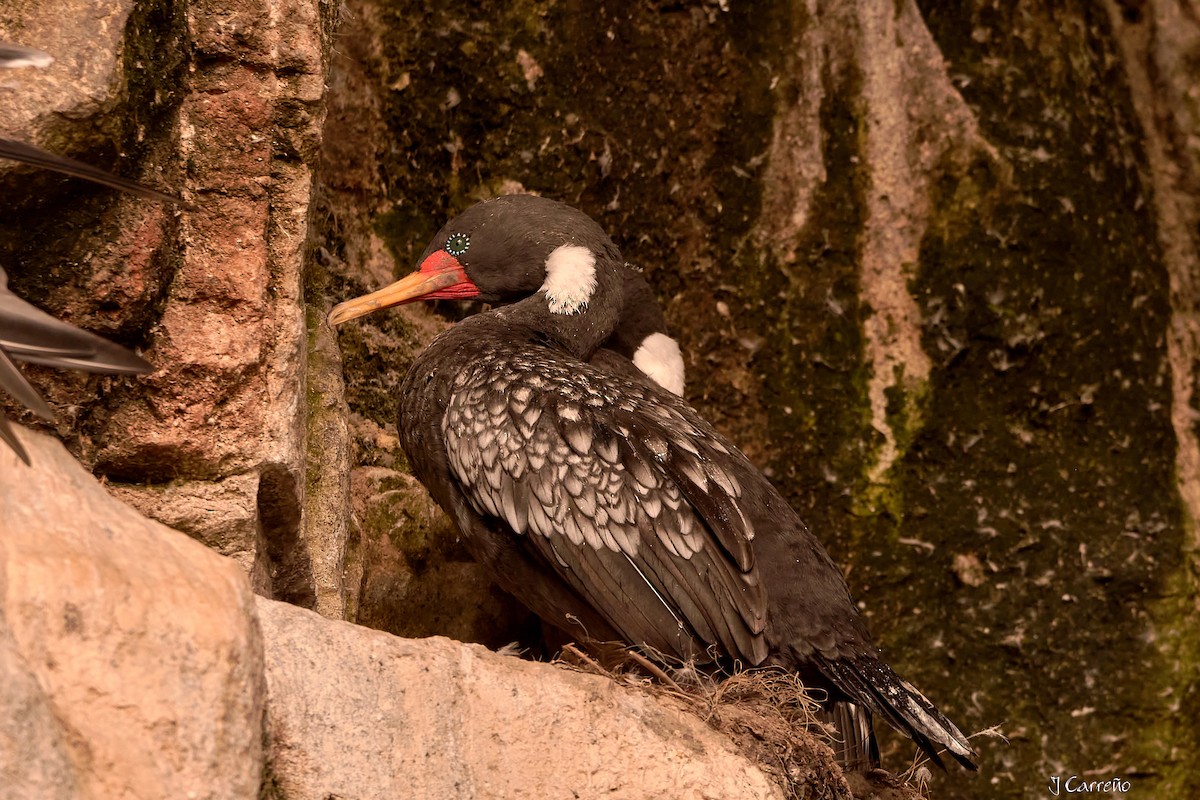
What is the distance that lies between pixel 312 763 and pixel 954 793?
8.70 feet

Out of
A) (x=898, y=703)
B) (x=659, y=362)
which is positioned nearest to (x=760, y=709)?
(x=898, y=703)

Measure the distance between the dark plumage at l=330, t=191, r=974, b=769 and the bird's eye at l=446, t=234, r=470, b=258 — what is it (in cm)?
22

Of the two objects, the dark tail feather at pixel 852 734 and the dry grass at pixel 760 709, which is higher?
the dry grass at pixel 760 709

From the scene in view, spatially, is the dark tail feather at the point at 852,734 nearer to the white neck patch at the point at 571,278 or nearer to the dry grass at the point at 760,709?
the dry grass at the point at 760,709

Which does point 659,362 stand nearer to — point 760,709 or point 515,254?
point 515,254

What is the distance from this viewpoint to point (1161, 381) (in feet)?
14.2

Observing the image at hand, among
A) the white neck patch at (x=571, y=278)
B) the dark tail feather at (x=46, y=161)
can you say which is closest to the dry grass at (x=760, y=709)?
the white neck patch at (x=571, y=278)

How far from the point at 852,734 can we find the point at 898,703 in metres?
0.20

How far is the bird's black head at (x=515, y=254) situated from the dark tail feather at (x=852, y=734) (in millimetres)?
1253

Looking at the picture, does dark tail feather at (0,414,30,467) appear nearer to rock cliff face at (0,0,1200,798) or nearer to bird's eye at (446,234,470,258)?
rock cliff face at (0,0,1200,798)

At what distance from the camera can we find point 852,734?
295cm

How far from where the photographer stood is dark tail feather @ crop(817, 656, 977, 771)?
2736mm

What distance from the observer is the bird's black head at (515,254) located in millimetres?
3506

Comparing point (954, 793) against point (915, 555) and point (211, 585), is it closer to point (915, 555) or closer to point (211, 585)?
point (915, 555)
